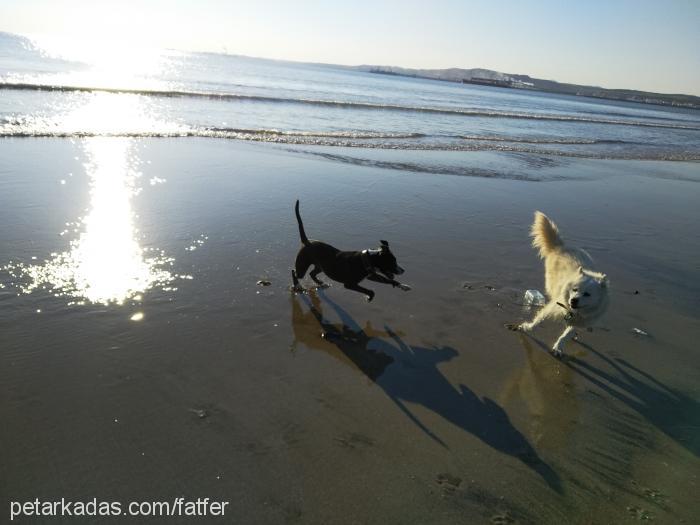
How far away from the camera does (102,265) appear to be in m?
6.29

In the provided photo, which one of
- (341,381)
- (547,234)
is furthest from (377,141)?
(341,381)

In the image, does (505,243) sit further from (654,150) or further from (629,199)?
(654,150)

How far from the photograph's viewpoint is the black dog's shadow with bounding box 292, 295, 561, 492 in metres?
3.92

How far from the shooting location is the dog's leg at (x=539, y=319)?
5.52m

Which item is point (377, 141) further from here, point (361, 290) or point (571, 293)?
point (571, 293)

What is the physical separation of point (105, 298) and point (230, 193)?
191 inches

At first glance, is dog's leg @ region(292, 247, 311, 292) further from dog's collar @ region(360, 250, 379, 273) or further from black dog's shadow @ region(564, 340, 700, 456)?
black dog's shadow @ region(564, 340, 700, 456)

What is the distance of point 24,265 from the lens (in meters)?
6.02

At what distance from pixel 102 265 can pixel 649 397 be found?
6.77m

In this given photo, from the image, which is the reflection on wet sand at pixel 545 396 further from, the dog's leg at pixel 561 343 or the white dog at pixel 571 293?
the white dog at pixel 571 293

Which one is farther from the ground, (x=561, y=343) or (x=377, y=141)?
(x=377, y=141)

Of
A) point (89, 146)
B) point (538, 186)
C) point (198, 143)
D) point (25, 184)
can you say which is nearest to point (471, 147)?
point (538, 186)

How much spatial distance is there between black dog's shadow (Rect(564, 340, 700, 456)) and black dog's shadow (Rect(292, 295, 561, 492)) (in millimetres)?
1389

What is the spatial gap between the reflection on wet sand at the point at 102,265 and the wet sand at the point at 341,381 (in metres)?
0.15
